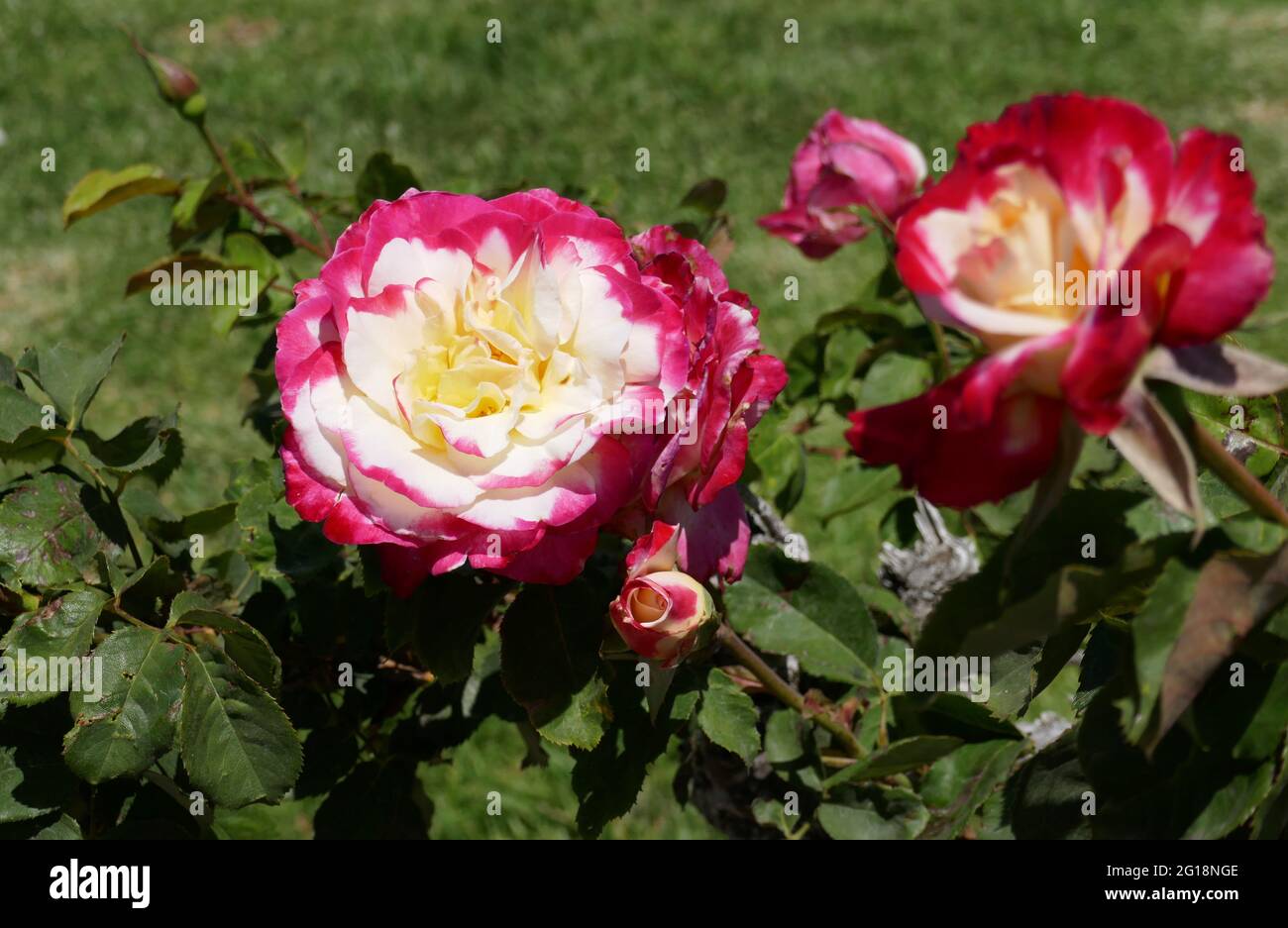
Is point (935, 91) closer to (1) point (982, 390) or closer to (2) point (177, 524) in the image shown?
(2) point (177, 524)

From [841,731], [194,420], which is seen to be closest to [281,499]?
[841,731]

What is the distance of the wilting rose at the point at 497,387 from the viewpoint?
69cm

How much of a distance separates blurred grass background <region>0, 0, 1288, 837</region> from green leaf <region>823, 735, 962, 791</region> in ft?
8.59

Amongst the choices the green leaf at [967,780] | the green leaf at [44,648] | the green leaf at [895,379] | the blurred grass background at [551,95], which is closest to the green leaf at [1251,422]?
the green leaf at [967,780]

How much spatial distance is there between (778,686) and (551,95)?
3.66 meters

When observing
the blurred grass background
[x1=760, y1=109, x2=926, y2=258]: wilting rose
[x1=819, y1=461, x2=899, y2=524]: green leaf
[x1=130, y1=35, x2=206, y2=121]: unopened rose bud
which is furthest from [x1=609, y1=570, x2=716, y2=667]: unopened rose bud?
the blurred grass background

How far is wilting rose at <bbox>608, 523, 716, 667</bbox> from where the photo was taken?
2.40ft

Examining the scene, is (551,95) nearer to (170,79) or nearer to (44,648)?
(170,79)

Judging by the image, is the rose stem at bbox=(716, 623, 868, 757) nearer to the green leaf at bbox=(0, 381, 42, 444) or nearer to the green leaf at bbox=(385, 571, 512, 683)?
the green leaf at bbox=(385, 571, 512, 683)

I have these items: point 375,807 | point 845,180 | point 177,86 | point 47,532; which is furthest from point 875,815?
point 177,86

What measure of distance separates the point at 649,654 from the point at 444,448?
0.59 ft

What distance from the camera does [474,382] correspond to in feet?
2.38

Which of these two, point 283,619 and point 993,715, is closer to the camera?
point 993,715
